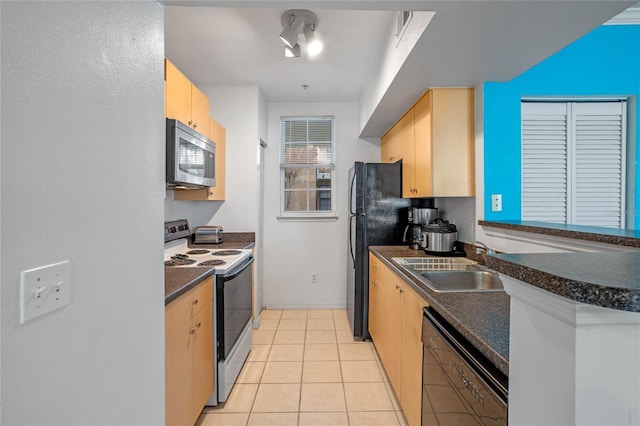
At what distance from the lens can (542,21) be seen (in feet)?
4.50

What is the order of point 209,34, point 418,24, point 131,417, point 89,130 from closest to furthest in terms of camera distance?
point 89,130
point 131,417
point 418,24
point 209,34

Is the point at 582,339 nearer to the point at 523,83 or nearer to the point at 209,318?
the point at 209,318

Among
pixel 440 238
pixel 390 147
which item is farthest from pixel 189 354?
pixel 390 147

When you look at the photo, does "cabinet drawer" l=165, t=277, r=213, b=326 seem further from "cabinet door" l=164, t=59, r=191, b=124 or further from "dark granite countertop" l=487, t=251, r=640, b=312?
"dark granite countertop" l=487, t=251, r=640, b=312

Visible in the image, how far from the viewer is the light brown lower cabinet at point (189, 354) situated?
1.39m

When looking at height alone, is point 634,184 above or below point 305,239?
above

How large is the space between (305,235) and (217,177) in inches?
54.5

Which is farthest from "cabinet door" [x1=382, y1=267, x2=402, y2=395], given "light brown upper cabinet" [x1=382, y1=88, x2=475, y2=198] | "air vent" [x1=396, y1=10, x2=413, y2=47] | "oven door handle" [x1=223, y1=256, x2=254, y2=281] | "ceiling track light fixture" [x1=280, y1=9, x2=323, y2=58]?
"ceiling track light fixture" [x1=280, y1=9, x2=323, y2=58]

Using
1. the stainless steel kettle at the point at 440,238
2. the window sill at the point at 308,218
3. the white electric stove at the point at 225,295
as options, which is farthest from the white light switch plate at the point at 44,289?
the window sill at the point at 308,218

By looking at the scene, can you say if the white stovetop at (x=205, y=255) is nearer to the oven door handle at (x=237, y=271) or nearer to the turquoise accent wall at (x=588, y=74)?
the oven door handle at (x=237, y=271)

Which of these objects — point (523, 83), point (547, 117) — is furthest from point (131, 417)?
point (547, 117)

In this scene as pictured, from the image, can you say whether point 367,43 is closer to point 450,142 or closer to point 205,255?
point 450,142

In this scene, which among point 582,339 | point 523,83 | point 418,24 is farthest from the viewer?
point 523,83

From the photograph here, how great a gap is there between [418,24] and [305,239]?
2.76 meters
